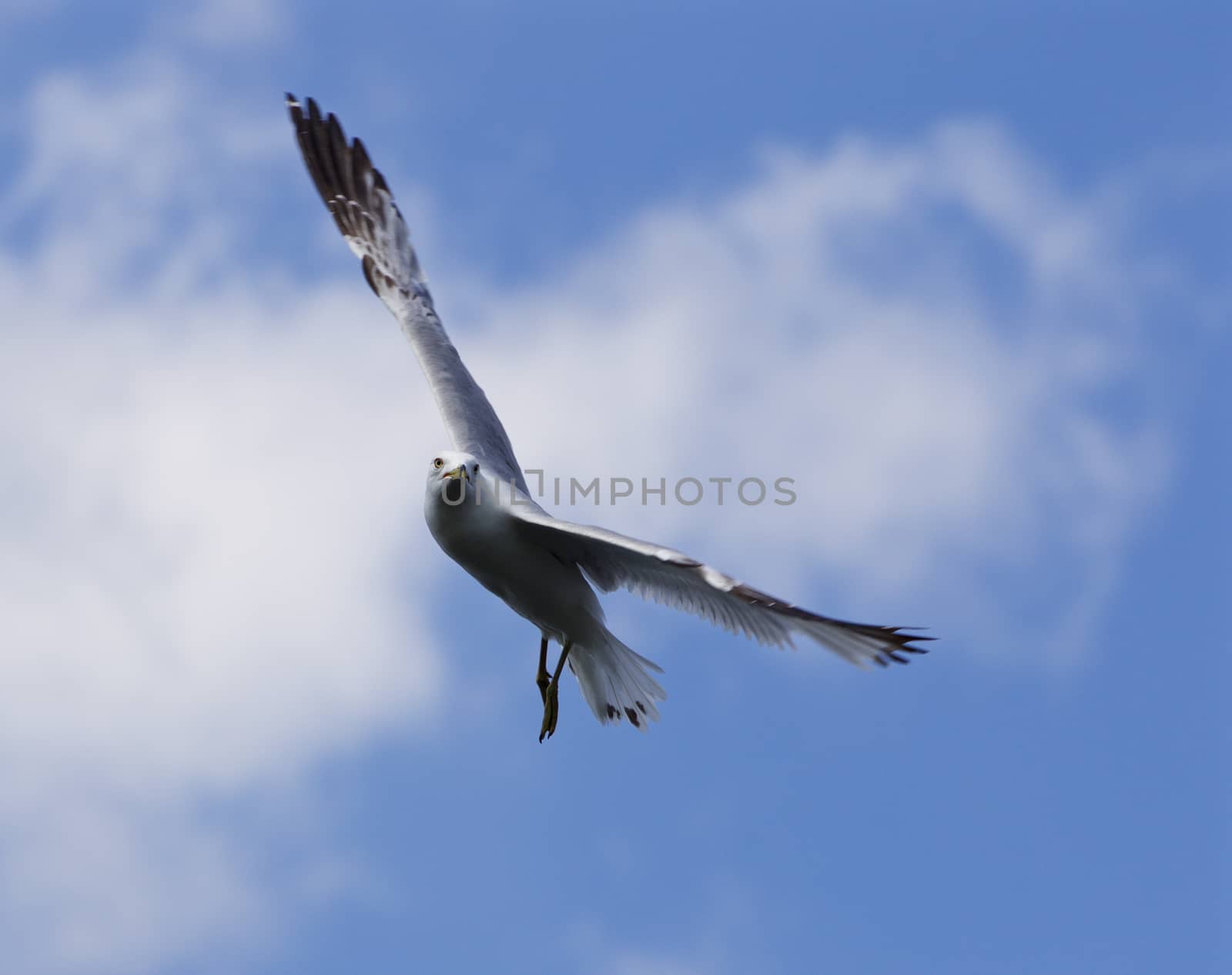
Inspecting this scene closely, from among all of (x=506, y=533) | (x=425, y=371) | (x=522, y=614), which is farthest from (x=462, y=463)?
(x=425, y=371)

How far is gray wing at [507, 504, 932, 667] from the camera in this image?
6770 millimetres

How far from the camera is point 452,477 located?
8305 mm

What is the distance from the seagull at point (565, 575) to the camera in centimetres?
717

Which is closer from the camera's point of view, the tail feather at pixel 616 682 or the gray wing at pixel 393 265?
the tail feather at pixel 616 682

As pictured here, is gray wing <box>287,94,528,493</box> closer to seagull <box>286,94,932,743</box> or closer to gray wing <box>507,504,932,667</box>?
seagull <box>286,94,932,743</box>

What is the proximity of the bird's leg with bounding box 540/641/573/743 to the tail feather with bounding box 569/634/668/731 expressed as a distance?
0.15 meters

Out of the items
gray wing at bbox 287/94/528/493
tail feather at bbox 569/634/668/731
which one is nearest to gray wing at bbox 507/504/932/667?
tail feather at bbox 569/634/668/731

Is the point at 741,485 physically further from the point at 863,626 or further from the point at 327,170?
the point at 327,170

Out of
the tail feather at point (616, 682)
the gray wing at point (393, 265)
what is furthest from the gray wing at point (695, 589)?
the gray wing at point (393, 265)

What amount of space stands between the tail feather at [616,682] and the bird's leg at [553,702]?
0.15 metres

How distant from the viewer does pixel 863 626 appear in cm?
669

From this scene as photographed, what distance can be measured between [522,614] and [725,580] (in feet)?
6.49

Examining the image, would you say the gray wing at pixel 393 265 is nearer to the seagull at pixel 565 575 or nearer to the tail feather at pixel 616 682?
the seagull at pixel 565 575

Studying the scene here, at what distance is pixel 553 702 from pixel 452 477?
1545 mm
